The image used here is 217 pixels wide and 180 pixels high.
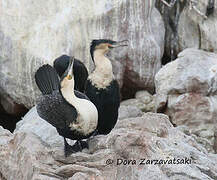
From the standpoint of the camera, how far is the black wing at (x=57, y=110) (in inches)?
161

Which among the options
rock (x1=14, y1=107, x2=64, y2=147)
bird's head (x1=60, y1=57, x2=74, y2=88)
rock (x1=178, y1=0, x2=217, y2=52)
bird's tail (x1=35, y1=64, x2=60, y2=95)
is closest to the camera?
bird's head (x1=60, y1=57, x2=74, y2=88)

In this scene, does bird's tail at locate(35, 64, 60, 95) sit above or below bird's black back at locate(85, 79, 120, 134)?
above

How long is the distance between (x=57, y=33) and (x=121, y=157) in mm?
3568

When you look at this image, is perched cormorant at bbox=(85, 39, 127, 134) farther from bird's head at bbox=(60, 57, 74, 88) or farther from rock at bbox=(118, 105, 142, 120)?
rock at bbox=(118, 105, 142, 120)

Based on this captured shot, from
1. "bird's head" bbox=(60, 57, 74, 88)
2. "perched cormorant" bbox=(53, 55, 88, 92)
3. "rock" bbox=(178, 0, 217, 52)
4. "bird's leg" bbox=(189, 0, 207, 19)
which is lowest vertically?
"rock" bbox=(178, 0, 217, 52)

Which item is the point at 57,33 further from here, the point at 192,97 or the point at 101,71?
the point at 101,71

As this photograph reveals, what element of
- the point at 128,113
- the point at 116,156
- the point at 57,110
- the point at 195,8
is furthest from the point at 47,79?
the point at 195,8

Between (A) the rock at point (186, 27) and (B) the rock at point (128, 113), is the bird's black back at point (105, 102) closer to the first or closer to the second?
(B) the rock at point (128, 113)

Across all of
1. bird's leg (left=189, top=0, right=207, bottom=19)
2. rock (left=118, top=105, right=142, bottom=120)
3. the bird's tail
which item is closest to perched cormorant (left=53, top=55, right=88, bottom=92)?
the bird's tail

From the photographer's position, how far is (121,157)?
13.2 feet

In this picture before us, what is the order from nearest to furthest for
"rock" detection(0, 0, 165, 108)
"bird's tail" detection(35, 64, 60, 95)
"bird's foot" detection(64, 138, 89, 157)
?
1. "bird's foot" detection(64, 138, 89, 157)
2. "bird's tail" detection(35, 64, 60, 95)
3. "rock" detection(0, 0, 165, 108)

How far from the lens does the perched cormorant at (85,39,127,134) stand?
180 inches

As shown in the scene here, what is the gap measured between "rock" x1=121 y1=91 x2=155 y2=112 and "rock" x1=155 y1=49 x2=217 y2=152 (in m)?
0.47

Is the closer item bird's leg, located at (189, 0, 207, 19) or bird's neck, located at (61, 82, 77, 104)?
bird's neck, located at (61, 82, 77, 104)
